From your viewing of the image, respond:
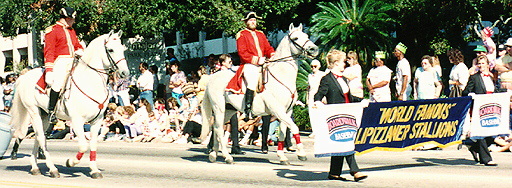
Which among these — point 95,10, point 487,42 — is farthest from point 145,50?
point 487,42

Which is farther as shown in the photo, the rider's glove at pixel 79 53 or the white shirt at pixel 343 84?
the rider's glove at pixel 79 53

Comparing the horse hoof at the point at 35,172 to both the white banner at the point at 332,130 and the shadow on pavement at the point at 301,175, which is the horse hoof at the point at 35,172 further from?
the white banner at the point at 332,130

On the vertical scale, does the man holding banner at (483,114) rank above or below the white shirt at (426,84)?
below

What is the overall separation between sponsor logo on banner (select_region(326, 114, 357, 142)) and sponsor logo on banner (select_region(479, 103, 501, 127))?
9.81 feet

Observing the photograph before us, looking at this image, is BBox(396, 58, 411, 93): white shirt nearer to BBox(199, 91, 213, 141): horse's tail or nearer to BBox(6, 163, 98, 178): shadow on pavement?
BBox(199, 91, 213, 141): horse's tail

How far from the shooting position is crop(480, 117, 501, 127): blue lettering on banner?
506 inches

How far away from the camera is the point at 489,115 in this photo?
13.0 metres

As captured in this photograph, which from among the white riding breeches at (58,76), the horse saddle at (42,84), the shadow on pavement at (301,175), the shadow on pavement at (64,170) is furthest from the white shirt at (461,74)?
the horse saddle at (42,84)

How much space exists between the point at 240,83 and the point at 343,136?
3708 millimetres

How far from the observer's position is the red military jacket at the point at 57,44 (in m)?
12.1

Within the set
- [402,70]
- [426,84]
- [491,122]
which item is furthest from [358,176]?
[402,70]

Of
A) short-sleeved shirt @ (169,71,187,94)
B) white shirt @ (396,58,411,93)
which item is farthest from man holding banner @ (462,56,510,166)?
short-sleeved shirt @ (169,71,187,94)

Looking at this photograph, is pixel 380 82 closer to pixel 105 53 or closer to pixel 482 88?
pixel 482 88

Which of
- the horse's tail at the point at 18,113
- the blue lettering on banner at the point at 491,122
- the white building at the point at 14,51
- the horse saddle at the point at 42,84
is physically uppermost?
the white building at the point at 14,51
